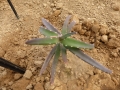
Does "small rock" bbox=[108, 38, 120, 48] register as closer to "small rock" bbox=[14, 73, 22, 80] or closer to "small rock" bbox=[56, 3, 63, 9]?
"small rock" bbox=[56, 3, 63, 9]

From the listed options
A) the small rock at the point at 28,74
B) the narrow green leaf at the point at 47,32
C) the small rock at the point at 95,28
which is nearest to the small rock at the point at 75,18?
the small rock at the point at 95,28

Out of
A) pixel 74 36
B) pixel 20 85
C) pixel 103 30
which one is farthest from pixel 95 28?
pixel 20 85

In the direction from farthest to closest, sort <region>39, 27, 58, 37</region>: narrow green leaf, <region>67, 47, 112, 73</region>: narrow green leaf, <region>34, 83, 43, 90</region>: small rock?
<region>34, 83, 43, 90</region>: small rock
<region>39, 27, 58, 37</region>: narrow green leaf
<region>67, 47, 112, 73</region>: narrow green leaf

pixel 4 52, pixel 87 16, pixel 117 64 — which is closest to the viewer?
pixel 117 64

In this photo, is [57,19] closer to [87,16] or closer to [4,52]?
[87,16]

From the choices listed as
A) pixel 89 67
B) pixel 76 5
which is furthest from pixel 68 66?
pixel 76 5

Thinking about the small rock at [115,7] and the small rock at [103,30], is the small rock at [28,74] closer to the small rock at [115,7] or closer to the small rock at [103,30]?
the small rock at [103,30]

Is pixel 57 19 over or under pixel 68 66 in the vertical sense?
over

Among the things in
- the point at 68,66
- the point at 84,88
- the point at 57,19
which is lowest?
the point at 84,88

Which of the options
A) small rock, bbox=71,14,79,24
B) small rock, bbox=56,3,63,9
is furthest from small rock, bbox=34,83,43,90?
small rock, bbox=56,3,63,9
